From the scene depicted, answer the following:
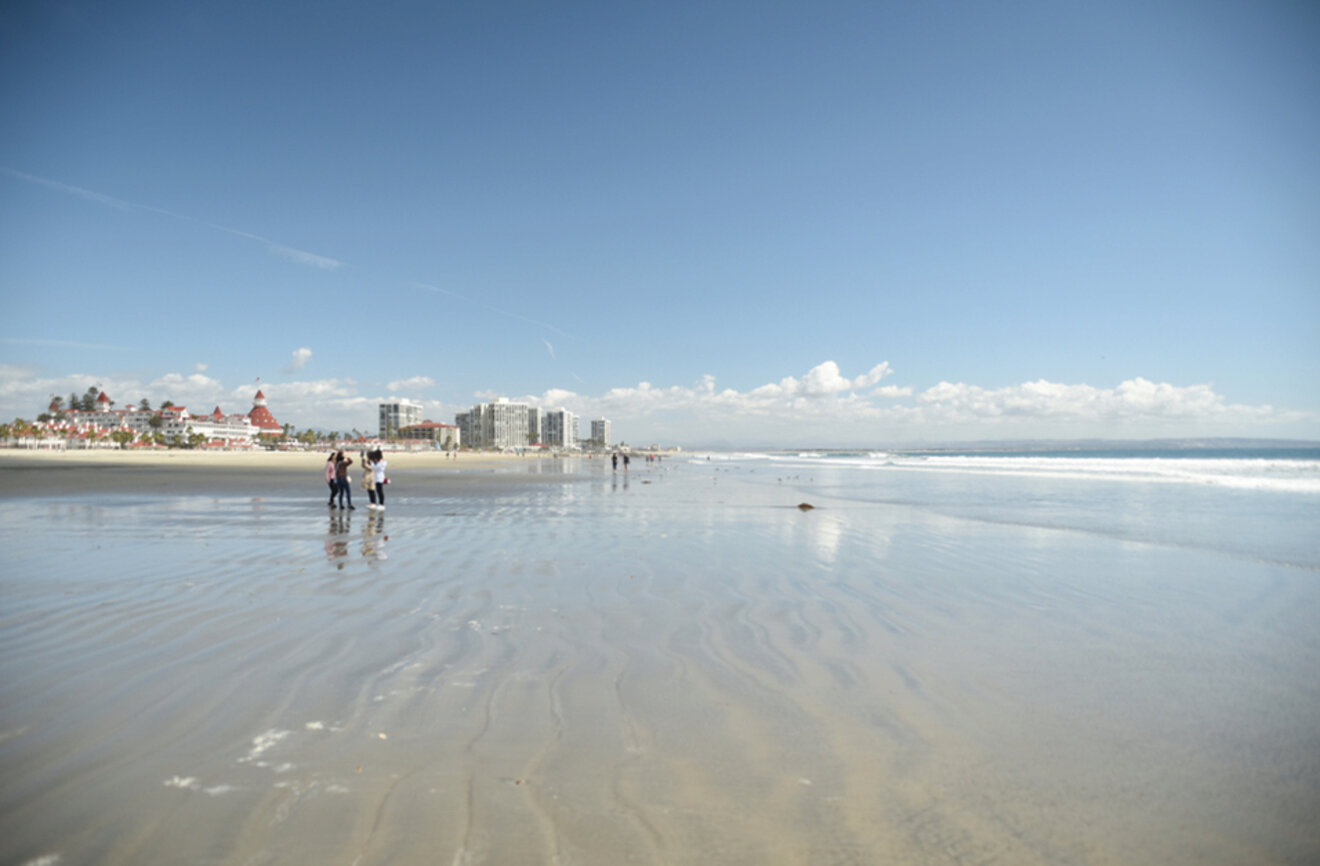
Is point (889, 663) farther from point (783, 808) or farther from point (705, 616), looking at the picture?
point (783, 808)

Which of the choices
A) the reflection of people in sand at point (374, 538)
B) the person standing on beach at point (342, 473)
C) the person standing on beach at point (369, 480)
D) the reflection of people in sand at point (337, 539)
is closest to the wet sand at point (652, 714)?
the reflection of people in sand at point (337, 539)

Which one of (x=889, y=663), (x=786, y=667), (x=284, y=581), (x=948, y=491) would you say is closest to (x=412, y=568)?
(x=284, y=581)

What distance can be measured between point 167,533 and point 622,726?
13.1 m

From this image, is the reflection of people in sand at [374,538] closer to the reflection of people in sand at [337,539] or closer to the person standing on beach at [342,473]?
the reflection of people in sand at [337,539]

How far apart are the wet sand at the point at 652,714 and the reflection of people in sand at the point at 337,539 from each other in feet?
3.00

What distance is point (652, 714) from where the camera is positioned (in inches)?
168

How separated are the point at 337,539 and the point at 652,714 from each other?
406 inches

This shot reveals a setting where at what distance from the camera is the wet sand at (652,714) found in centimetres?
294

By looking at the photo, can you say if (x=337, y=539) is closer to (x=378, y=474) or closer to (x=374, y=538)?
(x=374, y=538)

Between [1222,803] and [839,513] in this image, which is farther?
[839,513]

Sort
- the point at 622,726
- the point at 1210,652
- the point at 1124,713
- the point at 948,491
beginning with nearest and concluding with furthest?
1. the point at 622,726
2. the point at 1124,713
3. the point at 1210,652
4. the point at 948,491

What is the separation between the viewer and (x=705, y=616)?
6867 millimetres

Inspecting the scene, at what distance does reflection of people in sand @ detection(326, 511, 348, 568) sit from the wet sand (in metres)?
0.91

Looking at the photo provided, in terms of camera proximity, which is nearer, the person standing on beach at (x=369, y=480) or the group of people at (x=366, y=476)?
the group of people at (x=366, y=476)
